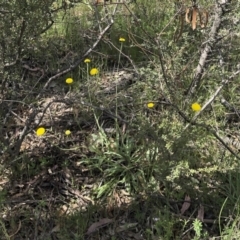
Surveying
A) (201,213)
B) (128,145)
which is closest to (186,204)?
(201,213)

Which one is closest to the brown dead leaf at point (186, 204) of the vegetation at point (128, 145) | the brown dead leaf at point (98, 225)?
the vegetation at point (128, 145)

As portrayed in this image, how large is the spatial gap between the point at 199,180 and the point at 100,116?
820mm

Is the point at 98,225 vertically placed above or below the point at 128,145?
below

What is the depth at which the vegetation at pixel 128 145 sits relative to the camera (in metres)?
2.37

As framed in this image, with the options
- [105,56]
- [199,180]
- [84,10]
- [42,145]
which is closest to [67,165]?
[42,145]

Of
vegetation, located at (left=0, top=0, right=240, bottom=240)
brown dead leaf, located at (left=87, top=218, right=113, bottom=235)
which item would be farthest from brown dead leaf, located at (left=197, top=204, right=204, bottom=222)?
brown dead leaf, located at (left=87, top=218, right=113, bottom=235)

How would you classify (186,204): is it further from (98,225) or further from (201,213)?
(98,225)

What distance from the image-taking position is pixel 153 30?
328 centimetres

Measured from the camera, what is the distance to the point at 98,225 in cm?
238

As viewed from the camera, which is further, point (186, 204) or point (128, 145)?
point (128, 145)

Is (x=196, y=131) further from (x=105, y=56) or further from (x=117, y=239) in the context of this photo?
(x=105, y=56)

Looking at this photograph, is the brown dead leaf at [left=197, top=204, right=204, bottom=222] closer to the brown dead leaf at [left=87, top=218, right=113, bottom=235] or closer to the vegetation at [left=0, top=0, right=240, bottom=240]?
the vegetation at [left=0, top=0, right=240, bottom=240]

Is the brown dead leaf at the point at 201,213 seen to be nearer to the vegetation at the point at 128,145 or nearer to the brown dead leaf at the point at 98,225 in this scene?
the vegetation at the point at 128,145

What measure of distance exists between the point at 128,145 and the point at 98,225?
520mm
